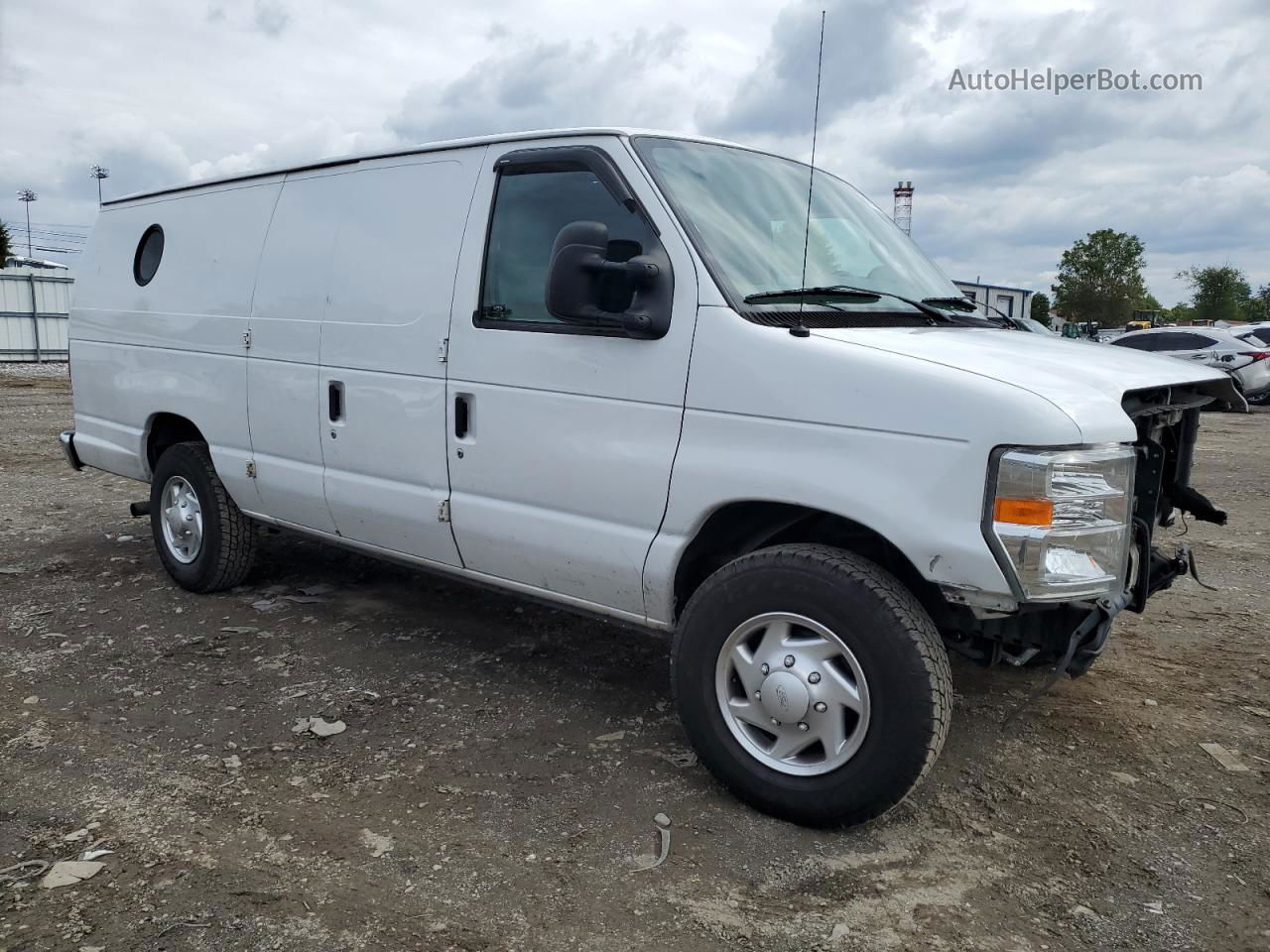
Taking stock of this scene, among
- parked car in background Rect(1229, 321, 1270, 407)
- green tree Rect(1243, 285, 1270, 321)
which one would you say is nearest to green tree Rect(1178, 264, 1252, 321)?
green tree Rect(1243, 285, 1270, 321)

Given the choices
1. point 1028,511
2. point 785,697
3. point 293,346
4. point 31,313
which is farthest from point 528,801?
point 31,313

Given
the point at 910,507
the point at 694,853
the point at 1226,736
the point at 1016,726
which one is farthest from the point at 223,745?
the point at 1226,736

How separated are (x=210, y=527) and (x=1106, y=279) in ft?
243

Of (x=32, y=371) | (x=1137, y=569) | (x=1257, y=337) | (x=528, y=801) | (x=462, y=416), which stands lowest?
(x=32, y=371)

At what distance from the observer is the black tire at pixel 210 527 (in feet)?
17.5

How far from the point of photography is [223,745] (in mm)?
3713

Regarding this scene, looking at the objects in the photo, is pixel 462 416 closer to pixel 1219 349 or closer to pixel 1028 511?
pixel 1028 511

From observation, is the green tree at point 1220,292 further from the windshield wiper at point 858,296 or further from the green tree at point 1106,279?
the windshield wiper at point 858,296

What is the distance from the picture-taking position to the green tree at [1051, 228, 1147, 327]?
69.1 metres

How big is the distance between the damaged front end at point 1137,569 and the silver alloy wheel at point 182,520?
13.2 feet

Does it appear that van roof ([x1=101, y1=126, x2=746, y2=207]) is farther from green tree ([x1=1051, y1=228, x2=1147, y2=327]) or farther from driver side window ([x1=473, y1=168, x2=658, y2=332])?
green tree ([x1=1051, y1=228, x2=1147, y2=327])

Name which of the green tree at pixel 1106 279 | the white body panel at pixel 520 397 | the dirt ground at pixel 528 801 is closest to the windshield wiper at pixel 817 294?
the white body panel at pixel 520 397

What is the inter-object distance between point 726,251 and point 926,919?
211 cm

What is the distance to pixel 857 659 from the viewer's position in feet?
9.76
